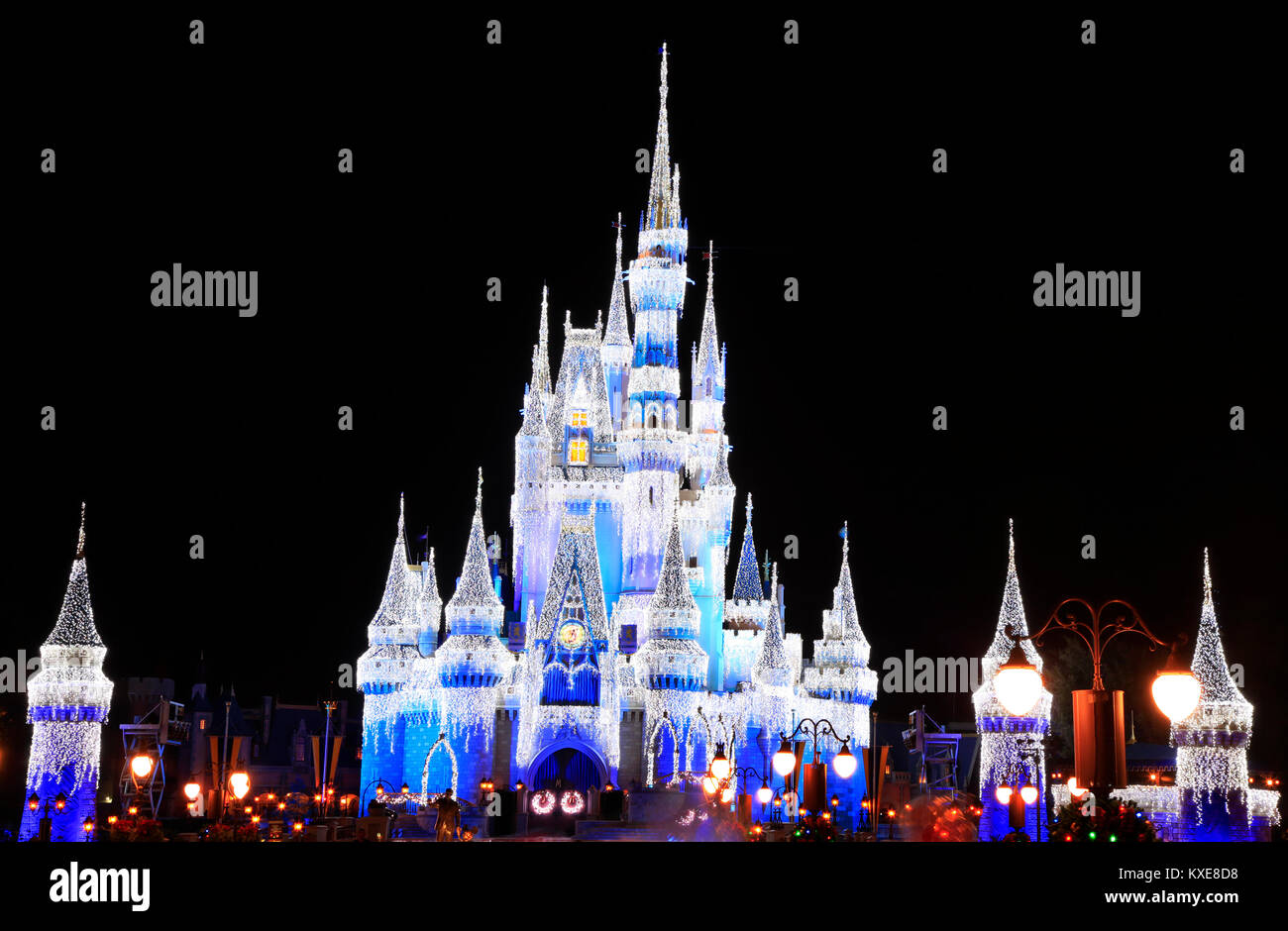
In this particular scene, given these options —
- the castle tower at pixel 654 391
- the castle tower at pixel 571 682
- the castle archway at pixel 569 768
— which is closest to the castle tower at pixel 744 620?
the castle tower at pixel 654 391

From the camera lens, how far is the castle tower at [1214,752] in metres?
38.8

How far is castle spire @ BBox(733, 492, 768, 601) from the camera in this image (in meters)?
59.5

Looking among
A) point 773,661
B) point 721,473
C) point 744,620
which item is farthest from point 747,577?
point 773,661

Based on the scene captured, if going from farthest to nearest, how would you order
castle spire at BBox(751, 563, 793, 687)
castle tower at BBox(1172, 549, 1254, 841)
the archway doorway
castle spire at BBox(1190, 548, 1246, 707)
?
castle spire at BBox(751, 563, 793, 687)
the archway doorway
castle spire at BBox(1190, 548, 1246, 707)
castle tower at BBox(1172, 549, 1254, 841)

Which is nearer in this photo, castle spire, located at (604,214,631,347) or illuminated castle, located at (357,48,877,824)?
illuminated castle, located at (357,48,877,824)

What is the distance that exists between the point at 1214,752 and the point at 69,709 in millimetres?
30228

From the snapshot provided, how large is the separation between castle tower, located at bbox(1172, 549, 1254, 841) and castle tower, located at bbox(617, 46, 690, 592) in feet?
74.6

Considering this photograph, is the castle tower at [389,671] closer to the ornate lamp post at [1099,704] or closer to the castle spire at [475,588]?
the castle spire at [475,588]

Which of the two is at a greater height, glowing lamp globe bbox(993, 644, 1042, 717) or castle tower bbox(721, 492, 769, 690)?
castle tower bbox(721, 492, 769, 690)

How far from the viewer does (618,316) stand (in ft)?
212

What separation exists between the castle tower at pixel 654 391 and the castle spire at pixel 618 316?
1493mm

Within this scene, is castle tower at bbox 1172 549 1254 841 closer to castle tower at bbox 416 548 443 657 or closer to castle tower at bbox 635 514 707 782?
castle tower at bbox 635 514 707 782

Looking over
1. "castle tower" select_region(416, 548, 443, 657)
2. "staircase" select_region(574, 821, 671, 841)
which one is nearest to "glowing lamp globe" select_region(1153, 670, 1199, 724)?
"staircase" select_region(574, 821, 671, 841)

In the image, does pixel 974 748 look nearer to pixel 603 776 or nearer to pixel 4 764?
pixel 603 776
